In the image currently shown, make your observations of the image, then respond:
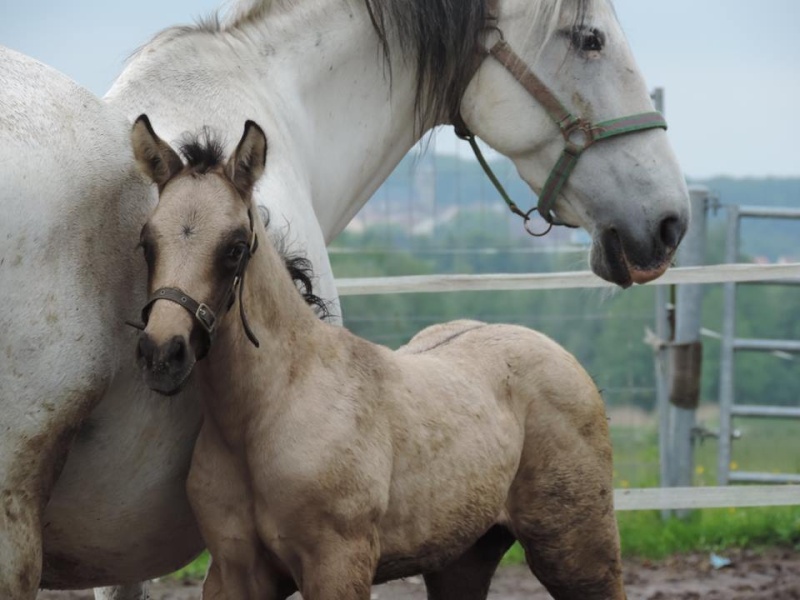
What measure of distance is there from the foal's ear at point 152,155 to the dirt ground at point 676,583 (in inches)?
123

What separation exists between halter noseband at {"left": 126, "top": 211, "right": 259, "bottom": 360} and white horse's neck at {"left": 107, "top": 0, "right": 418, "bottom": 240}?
0.42m

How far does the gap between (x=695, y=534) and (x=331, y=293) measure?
3.75m

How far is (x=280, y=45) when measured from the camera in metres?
3.30

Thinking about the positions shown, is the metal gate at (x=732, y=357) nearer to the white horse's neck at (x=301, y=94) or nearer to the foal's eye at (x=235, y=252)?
the white horse's neck at (x=301, y=94)

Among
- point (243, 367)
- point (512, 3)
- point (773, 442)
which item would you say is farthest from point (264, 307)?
point (773, 442)

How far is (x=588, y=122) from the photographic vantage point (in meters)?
3.33

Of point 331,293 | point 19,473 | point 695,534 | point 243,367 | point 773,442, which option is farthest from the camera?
point 773,442

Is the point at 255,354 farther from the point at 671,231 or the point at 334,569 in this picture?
the point at 671,231

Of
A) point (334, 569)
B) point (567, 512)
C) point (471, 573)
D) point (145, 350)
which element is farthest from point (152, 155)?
point (471, 573)

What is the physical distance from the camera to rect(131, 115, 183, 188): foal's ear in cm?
253

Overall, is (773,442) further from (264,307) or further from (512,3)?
(264,307)

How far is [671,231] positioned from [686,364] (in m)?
3.44

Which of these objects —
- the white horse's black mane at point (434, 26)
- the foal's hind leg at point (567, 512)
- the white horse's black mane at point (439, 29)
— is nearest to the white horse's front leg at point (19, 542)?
the foal's hind leg at point (567, 512)

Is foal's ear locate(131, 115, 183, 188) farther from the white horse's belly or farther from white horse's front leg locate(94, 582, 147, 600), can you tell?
white horse's front leg locate(94, 582, 147, 600)
